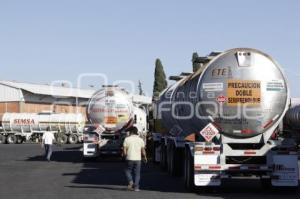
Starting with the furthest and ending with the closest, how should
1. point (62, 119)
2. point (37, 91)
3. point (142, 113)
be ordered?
point (37, 91)
point (62, 119)
point (142, 113)

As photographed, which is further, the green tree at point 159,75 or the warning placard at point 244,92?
the green tree at point 159,75

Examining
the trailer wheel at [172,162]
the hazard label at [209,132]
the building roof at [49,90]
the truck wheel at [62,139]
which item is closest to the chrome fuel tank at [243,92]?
the hazard label at [209,132]

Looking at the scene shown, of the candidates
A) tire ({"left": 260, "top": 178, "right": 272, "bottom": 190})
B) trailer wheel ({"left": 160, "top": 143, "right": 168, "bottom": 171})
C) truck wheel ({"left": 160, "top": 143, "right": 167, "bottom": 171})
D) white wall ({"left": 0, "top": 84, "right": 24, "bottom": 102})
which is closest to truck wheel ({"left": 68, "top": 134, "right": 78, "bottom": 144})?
white wall ({"left": 0, "top": 84, "right": 24, "bottom": 102})

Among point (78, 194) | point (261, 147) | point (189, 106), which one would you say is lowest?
point (78, 194)

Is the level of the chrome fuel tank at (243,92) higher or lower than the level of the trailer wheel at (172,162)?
higher

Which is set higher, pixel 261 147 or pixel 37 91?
pixel 37 91

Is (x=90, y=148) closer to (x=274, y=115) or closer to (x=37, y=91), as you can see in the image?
(x=274, y=115)

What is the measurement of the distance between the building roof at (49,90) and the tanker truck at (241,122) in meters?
69.1

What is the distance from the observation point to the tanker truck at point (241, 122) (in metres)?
15.5

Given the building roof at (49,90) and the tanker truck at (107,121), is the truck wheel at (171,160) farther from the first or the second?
the building roof at (49,90)

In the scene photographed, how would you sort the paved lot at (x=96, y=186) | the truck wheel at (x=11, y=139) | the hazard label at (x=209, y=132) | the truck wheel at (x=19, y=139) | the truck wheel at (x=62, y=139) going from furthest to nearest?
the truck wheel at (x=19, y=139), the truck wheel at (x=11, y=139), the truck wheel at (x=62, y=139), the hazard label at (x=209, y=132), the paved lot at (x=96, y=186)

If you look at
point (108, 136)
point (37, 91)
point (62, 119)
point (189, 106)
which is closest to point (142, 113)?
point (108, 136)

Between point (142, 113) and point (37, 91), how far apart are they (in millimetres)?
51905

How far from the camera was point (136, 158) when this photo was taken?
16484 mm
